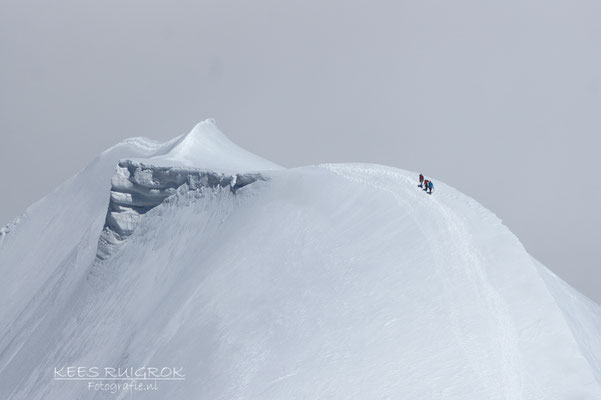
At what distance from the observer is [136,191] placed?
4384 centimetres

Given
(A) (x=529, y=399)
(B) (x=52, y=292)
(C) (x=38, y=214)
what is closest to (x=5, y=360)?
(B) (x=52, y=292)

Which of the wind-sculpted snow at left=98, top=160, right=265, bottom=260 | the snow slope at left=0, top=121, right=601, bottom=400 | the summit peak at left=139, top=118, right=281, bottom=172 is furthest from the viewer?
the summit peak at left=139, top=118, right=281, bottom=172

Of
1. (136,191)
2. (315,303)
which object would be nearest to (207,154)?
(136,191)

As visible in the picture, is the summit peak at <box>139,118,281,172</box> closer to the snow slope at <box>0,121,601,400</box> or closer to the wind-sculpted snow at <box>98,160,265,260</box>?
the snow slope at <box>0,121,601,400</box>

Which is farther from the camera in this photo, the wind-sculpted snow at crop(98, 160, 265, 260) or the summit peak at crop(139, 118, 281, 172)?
the summit peak at crop(139, 118, 281, 172)

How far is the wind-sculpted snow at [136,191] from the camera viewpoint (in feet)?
135

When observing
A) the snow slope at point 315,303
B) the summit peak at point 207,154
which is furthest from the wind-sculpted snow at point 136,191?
the summit peak at point 207,154

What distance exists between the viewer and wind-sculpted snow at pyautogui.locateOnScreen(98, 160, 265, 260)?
41.2 meters

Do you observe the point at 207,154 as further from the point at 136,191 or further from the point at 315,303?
the point at 315,303

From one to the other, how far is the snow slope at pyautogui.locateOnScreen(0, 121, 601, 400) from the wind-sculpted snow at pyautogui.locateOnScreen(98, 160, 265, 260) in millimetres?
227

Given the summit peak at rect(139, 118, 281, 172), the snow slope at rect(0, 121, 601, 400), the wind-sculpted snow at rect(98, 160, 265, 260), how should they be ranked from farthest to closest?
the summit peak at rect(139, 118, 281, 172) → the wind-sculpted snow at rect(98, 160, 265, 260) → the snow slope at rect(0, 121, 601, 400)

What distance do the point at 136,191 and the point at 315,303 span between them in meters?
19.6

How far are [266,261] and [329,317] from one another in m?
5.71

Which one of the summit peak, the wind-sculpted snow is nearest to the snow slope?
the wind-sculpted snow
